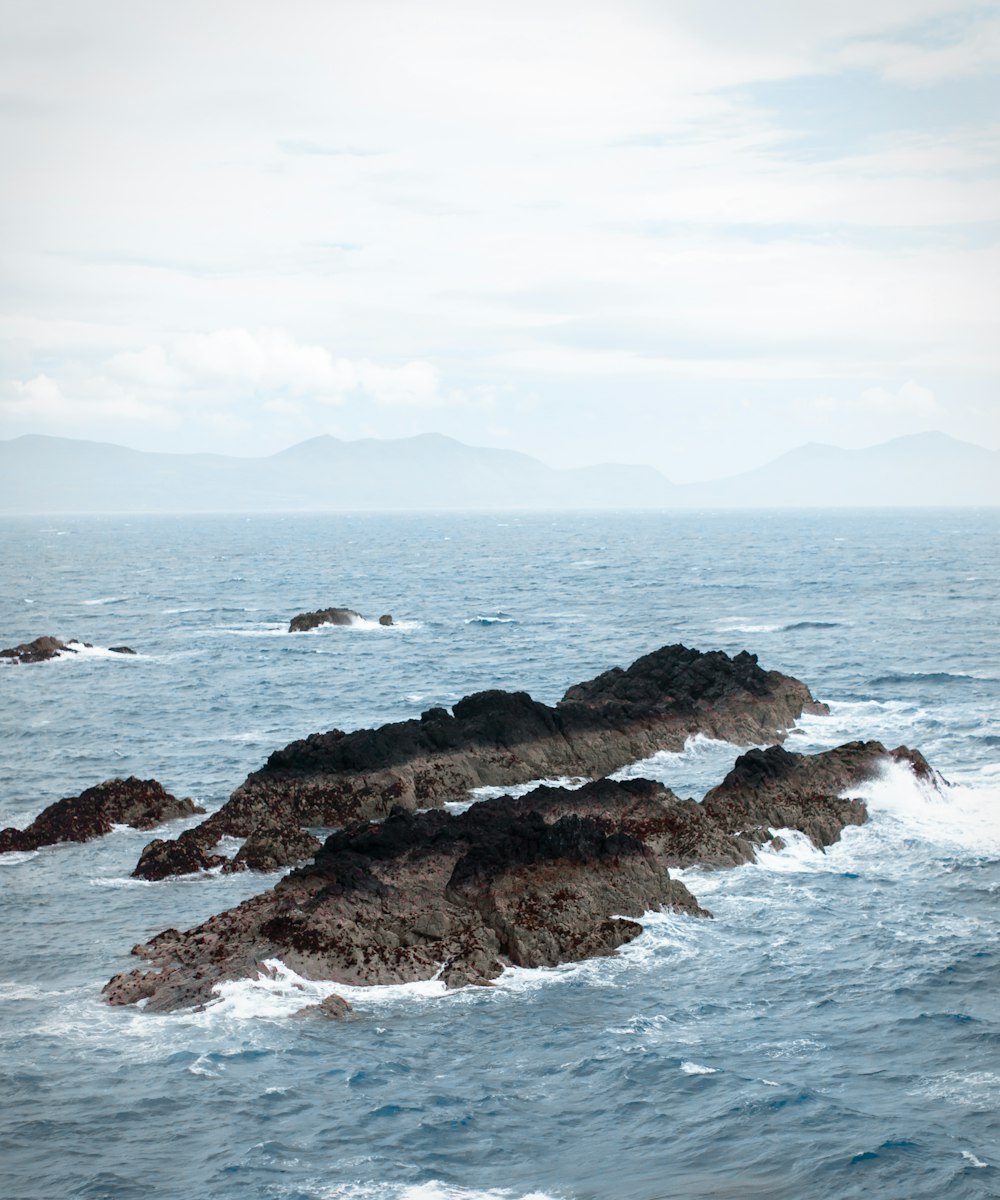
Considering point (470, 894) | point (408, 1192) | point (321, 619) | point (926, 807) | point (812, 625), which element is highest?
point (812, 625)

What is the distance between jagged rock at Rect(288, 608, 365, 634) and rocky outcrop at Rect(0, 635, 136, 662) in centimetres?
1413

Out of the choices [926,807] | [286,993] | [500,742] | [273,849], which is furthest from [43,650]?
[286,993]

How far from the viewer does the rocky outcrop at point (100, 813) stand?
127 feet

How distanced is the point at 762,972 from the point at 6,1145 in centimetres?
1542

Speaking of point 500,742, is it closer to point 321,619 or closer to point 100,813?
point 100,813

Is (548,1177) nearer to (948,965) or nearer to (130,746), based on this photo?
(948,965)

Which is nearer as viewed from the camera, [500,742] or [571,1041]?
[571,1041]

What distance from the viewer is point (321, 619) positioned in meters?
95.0

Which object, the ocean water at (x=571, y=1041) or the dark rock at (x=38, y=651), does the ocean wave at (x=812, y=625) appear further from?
the dark rock at (x=38, y=651)

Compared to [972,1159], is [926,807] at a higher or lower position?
higher

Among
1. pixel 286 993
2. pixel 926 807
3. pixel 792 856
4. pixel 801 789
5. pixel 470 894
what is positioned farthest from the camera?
pixel 926 807

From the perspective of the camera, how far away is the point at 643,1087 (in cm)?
2319

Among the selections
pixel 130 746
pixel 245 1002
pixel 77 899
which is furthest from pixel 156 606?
pixel 245 1002

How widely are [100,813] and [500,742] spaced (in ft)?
44.4
